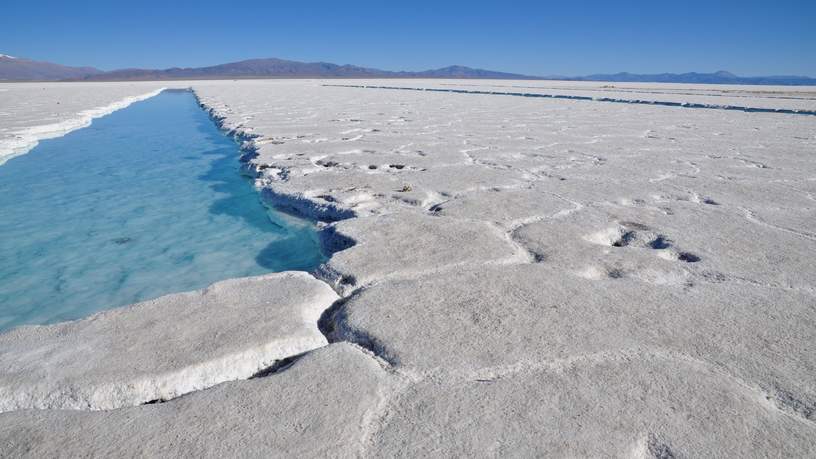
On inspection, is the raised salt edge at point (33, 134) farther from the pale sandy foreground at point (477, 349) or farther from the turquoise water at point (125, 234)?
the pale sandy foreground at point (477, 349)

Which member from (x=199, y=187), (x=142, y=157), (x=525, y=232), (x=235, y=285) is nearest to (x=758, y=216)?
(x=525, y=232)

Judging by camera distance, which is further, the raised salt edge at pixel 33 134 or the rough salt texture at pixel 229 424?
the raised salt edge at pixel 33 134

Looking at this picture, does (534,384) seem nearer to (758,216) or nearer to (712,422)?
(712,422)

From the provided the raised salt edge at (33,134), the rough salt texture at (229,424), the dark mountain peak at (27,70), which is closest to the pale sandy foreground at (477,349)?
the rough salt texture at (229,424)

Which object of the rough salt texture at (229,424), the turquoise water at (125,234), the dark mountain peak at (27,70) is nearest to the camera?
the rough salt texture at (229,424)

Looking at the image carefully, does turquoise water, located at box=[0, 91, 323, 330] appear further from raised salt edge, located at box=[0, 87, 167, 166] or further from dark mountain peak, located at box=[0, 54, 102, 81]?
dark mountain peak, located at box=[0, 54, 102, 81]

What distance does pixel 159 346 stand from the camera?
111 cm

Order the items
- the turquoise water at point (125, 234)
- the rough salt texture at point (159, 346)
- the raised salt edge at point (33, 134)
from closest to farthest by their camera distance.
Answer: the rough salt texture at point (159, 346) < the turquoise water at point (125, 234) < the raised salt edge at point (33, 134)

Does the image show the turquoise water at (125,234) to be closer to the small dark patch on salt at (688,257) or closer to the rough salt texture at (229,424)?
the rough salt texture at (229,424)

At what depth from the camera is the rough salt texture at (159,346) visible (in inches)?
38.2

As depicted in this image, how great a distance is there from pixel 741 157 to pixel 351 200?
9.77 feet

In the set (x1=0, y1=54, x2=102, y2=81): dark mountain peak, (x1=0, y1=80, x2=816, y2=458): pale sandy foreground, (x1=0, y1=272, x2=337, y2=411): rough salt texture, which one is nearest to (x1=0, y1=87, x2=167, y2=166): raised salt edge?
(x1=0, y1=272, x2=337, y2=411): rough salt texture

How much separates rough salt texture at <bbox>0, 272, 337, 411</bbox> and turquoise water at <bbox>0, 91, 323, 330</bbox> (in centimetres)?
56

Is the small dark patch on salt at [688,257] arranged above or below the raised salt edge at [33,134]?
above
